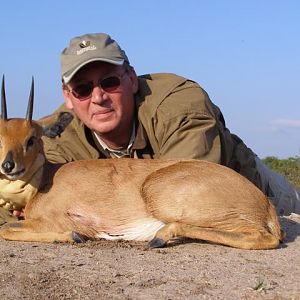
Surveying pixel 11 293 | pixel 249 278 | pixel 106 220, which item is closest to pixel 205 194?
pixel 106 220

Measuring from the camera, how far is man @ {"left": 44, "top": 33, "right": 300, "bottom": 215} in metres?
7.31

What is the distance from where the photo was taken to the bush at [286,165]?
1963 centimetres

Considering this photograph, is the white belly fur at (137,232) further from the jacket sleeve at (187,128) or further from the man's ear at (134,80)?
the man's ear at (134,80)

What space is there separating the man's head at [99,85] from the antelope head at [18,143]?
0.83 m

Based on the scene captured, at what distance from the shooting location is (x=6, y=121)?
6.61 meters

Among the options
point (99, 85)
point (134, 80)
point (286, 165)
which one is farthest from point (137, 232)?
point (286, 165)

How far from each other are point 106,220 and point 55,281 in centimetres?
188

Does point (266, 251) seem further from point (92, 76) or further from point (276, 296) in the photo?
point (92, 76)

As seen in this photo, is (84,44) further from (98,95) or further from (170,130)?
(170,130)

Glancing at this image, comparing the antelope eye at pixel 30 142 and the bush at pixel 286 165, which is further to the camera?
the bush at pixel 286 165

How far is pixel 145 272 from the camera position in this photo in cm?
498

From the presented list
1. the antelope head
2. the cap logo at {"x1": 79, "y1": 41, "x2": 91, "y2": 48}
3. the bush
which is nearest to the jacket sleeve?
the cap logo at {"x1": 79, "y1": 41, "x2": 91, "y2": 48}

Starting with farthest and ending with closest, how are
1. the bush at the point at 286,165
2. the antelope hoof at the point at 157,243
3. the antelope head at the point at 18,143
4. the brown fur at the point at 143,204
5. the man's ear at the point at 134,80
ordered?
the bush at the point at 286,165
the man's ear at the point at 134,80
the antelope head at the point at 18,143
the brown fur at the point at 143,204
the antelope hoof at the point at 157,243

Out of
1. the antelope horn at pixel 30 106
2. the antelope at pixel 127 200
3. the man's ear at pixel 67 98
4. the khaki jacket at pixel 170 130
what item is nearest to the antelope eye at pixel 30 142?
the antelope at pixel 127 200
